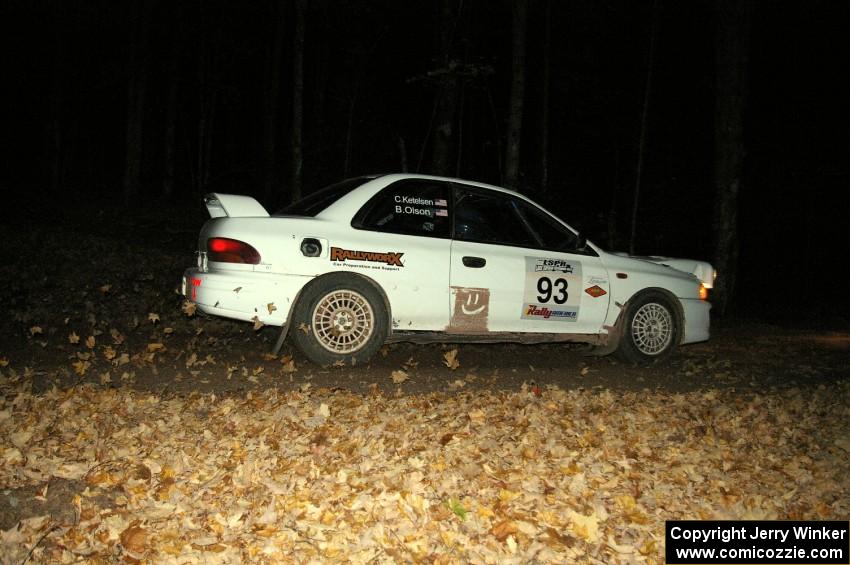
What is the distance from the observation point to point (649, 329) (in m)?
7.22

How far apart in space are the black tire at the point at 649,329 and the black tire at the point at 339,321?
2.62 m

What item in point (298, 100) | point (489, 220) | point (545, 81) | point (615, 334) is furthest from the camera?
point (545, 81)

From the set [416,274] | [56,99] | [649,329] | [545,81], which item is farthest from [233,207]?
[56,99]

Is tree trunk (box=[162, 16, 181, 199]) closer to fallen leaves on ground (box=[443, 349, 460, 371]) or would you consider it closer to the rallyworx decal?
fallen leaves on ground (box=[443, 349, 460, 371])

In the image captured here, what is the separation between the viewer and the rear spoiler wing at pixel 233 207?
594 centimetres

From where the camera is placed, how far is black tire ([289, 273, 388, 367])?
5887 mm

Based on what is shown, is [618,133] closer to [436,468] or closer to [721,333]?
[721,333]

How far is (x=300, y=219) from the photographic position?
593 cm

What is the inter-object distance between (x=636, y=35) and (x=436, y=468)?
1060 inches

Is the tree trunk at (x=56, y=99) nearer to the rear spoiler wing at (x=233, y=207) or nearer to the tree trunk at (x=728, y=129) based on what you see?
the rear spoiler wing at (x=233, y=207)

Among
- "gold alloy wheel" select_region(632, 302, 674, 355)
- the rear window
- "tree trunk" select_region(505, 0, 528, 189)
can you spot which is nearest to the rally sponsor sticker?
the rear window

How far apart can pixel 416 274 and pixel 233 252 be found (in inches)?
62.0

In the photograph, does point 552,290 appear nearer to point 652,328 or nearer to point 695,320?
point 652,328

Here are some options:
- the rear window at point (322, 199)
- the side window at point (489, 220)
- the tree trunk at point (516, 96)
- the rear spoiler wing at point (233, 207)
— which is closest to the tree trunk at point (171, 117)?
the tree trunk at point (516, 96)
